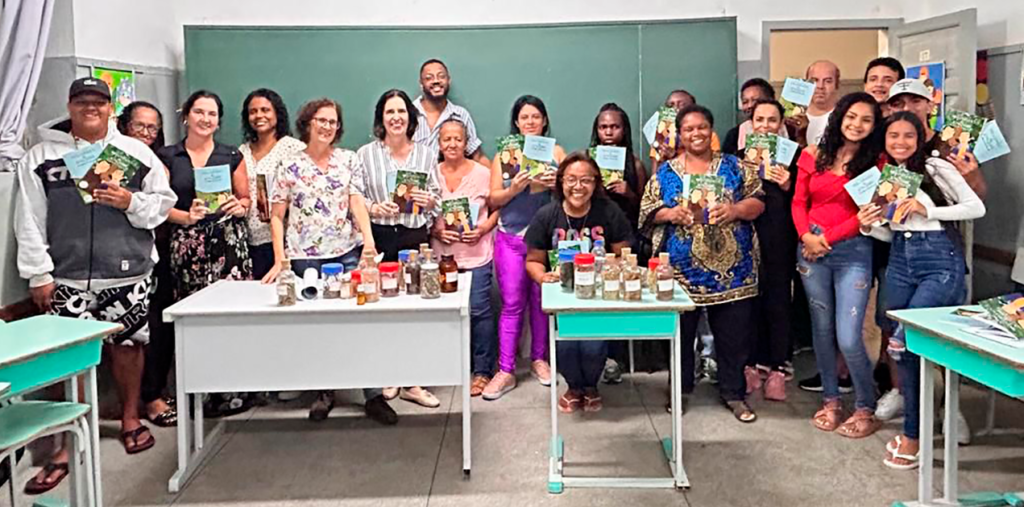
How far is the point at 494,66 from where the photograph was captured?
15.7ft

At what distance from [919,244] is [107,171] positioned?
320 cm

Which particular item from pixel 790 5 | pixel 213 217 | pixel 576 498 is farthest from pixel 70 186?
pixel 790 5

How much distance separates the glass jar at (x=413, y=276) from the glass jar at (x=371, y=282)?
148mm

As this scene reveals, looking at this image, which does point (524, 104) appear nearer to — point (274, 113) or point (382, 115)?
point (382, 115)

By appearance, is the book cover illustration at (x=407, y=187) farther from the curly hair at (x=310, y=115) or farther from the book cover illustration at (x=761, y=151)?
the book cover illustration at (x=761, y=151)

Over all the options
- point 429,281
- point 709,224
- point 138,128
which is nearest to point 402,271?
point 429,281

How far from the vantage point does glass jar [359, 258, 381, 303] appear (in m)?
3.12

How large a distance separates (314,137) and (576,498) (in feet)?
6.42

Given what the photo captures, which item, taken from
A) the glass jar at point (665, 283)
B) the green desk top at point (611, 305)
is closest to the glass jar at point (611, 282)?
the green desk top at point (611, 305)

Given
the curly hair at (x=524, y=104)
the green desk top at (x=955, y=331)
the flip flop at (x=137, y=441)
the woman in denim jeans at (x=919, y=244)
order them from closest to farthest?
the green desk top at (x=955, y=331), the woman in denim jeans at (x=919, y=244), the flip flop at (x=137, y=441), the curly hair at (x=524, y=104)

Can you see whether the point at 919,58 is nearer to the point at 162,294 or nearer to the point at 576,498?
the point at 576,498

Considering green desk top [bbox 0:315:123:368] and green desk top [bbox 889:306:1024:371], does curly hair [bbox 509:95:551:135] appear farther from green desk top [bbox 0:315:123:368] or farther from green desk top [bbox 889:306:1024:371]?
green desk top [bbox 0:315:123:368]

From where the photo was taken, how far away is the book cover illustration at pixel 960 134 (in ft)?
10.9

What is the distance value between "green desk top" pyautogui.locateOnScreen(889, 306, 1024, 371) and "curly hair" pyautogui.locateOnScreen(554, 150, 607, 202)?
1.38m
